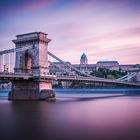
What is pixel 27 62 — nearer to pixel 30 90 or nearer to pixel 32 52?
pixel 32 52

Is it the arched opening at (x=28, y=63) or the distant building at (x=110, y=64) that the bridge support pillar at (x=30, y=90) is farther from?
the distant building at (x=110, y=64)

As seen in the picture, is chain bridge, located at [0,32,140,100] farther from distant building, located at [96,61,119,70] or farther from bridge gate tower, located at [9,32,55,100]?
distant building, located at [96,61,119,70]

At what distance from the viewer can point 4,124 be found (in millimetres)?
14211

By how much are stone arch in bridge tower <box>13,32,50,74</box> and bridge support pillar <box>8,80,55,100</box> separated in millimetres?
1444

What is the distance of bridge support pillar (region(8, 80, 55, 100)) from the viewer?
101 feet

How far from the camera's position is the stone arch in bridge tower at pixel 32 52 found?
31703 millimetres

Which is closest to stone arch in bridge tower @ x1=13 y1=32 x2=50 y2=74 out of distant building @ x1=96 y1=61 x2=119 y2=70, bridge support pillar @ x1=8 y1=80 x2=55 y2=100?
bridge support pillar @ x1=8 y1=80 x2=55 y2=100

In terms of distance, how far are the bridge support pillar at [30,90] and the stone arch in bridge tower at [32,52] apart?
1.44 meters

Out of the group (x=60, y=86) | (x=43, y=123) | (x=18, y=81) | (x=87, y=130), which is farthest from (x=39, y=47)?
(x=60, y=86)

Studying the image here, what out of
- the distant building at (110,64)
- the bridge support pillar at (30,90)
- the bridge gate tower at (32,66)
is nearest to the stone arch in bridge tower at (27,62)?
the bridge gate tower at (32,66)

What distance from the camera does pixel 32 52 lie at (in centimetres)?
3228

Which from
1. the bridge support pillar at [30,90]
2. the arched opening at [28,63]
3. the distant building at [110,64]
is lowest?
the bridge support pillar at [30,90]

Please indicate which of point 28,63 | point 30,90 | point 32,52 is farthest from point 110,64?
point 30,90

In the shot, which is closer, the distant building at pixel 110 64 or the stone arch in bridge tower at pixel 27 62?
the stone arch in bridge tower at pixel 27 62
